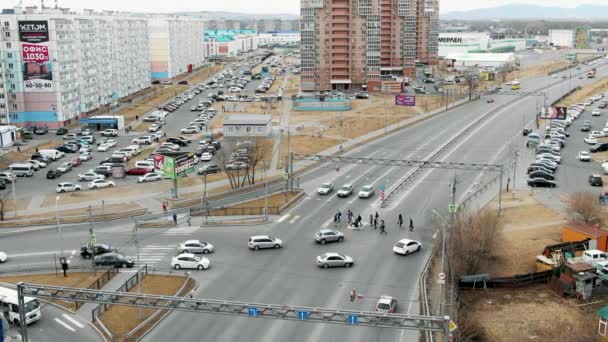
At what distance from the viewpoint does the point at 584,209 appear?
43656 millimetres

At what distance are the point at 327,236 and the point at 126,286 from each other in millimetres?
14015

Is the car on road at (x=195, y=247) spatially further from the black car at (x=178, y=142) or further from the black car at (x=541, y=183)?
the black car at (x=178, y=142)

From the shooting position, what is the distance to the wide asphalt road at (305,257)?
98.2 ft

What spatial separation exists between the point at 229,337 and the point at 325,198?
2621 centimetres

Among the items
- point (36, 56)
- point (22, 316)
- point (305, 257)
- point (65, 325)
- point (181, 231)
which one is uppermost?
point (36, 56)

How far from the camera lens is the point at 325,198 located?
2125 inches

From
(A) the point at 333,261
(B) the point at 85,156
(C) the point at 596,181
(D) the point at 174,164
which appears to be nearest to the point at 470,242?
(A) the point at 333,261

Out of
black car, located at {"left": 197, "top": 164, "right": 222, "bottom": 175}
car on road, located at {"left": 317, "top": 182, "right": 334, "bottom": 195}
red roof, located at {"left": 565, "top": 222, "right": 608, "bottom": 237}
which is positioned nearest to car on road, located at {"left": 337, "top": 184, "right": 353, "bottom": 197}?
car on road, located at {"left": 317, "top": 182, "right": 334, "bottom": 195}

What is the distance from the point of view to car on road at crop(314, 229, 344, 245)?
4212 centimetres

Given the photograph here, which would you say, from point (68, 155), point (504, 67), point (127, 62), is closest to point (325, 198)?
point (68, 155)

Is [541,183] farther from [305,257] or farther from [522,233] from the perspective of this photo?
[305,257]

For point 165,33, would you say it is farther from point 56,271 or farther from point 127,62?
point 56,271

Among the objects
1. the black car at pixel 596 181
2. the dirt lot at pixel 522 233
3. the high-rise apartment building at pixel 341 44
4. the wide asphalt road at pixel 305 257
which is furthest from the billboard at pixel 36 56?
the black car at pixel 596 181

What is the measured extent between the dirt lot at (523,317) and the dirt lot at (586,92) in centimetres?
8731
